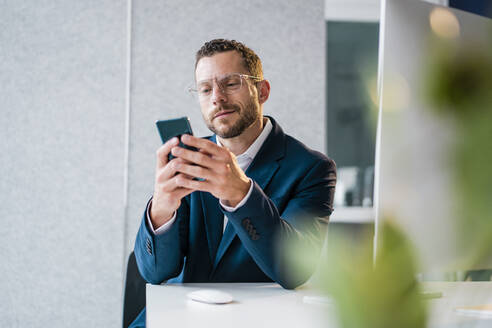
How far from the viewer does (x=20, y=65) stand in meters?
2.37

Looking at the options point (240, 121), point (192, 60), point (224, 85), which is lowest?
point (240, 121)

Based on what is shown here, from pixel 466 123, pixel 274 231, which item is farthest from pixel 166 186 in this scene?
pixel 466 123

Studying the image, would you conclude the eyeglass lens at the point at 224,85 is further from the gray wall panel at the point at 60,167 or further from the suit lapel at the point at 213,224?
the gray wall panel at the point at 60,167

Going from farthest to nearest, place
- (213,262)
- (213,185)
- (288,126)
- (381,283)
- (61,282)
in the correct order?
(288,126), (61,282), (213,262), (213,185), (381,283)

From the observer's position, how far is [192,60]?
2.48 meters

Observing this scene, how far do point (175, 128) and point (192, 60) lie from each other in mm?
1471

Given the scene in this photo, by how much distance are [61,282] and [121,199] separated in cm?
52

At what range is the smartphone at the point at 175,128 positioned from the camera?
1.08 metres

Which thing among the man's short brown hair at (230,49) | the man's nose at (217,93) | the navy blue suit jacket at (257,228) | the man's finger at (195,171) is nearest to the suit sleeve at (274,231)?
the navy blue suit jacket at (257,228)

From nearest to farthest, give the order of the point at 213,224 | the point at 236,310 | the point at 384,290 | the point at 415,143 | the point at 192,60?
the point at 384,290
the point at 415,143
the point at 236,310
the point at 213,224
the point at 192,60

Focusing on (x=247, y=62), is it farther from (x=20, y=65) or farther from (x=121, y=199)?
(x=20, y=65)

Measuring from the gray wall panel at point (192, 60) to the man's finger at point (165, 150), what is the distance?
1346 mm

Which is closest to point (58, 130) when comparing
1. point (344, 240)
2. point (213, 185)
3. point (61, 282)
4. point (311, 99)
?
point (61, 282)

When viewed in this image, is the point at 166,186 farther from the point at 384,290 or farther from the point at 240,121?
the point at 384,290
